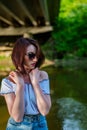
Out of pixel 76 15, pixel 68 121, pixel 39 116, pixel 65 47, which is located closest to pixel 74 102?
pixel 68 121

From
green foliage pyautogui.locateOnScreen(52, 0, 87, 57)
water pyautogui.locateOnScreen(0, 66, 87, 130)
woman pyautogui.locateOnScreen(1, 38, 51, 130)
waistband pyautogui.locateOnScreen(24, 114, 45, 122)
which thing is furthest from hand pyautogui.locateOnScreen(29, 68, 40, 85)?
green foliage pyautogui.locateOnScreen(52, 0, 87, 57)

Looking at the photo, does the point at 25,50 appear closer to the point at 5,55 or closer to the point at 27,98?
the point at 27,98

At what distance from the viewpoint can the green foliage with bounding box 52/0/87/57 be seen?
85.5ft

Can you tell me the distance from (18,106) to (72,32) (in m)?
23.8

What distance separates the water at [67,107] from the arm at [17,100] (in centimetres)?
352

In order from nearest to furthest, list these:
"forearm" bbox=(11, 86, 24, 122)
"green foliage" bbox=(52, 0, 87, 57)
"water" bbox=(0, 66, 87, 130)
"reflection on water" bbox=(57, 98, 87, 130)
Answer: "forearm" bbox=(11, 86, 24, 122), "reflection on water" bbox=(57, 98, 87, 130), "water" bbox=(0, 66, 87, 130), "green foliage" bbox=(52, 0, 87, 57)

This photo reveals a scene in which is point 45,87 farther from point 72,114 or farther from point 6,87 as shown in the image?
point 72,114

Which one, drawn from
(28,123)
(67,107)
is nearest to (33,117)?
(28,123)

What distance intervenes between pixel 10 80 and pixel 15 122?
1.06 ft

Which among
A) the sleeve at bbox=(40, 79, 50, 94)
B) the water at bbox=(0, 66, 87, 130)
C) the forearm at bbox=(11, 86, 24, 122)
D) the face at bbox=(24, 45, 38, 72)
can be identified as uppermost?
the face at bbox=(24, 45, 38, 72)

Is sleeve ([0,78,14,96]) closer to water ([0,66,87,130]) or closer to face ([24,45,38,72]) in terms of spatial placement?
face ([24,45,38,72])

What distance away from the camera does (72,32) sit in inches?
1065

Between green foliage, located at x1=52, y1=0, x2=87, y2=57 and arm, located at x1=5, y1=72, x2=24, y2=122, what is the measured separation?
21.7 meters

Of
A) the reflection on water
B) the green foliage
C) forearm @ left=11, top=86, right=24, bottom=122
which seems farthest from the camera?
the green foliage
